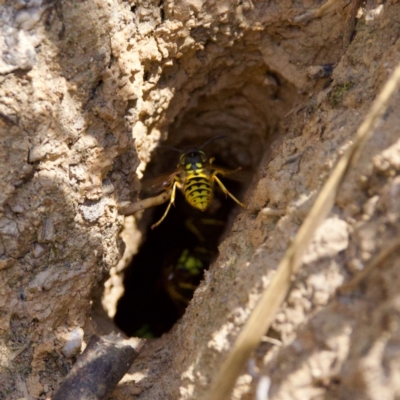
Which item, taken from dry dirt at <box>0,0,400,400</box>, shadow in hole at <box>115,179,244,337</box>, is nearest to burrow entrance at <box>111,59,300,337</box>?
shadow in hole at <box>115,179,244,337</box>

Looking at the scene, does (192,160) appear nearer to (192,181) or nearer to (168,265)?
(192,181)

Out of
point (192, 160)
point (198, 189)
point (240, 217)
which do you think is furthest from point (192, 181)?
point (240, 217)

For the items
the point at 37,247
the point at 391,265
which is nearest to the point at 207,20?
the point at 37,247

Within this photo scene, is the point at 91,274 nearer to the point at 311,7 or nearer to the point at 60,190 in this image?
the point at 60,190

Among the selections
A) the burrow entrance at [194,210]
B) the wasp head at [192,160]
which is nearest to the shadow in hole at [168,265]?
the burrow entrance at [194,210]

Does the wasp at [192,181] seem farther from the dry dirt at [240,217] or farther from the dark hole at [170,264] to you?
the dark hole at [170,264]

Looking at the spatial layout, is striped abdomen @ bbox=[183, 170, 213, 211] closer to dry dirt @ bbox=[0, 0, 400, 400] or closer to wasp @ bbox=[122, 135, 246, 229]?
wasp @ bbox=[122, 135, 246, 229]
